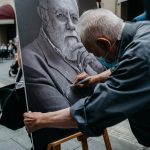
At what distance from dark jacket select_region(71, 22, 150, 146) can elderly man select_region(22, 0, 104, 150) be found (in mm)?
669

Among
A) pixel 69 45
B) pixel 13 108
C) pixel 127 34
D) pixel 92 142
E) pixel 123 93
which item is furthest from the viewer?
pixel 92 142

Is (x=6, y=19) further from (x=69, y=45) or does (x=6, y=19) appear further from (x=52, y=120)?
(x=52, y=120)

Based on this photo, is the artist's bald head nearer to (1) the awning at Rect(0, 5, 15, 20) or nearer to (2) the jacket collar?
(2) the jacket collar

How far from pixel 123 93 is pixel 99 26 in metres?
0.35

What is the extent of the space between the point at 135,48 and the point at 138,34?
12 cm

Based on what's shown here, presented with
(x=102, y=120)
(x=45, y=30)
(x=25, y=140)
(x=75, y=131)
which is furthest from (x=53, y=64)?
(x=25, y=140)

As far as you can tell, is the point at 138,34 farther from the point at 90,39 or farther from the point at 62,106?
the point at 62,106

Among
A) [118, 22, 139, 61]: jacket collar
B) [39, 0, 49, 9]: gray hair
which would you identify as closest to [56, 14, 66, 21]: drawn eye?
[39, 0, 49, 9]: gray hair

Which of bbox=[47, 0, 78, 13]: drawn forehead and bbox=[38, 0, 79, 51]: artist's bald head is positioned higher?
bbox=[47, 0, 78, 13]: drawn forehead

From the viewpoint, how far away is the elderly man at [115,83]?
104 centimetres

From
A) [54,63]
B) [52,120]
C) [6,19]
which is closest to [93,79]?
[54,63]

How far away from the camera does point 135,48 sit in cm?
105

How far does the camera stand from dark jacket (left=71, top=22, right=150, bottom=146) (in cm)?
103

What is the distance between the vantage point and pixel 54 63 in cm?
198
